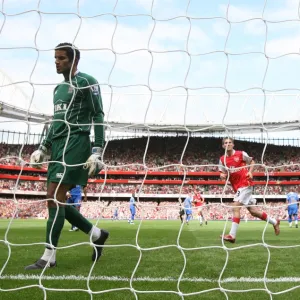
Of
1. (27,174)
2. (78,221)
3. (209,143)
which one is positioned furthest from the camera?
(209,143)

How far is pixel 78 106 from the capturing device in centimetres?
359

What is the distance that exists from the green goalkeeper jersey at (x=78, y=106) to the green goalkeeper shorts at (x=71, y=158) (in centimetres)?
7

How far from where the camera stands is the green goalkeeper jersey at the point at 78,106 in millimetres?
3535

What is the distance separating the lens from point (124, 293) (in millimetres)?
2729

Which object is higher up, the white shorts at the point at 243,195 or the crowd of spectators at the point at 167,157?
the white shorts at the point at 243,195

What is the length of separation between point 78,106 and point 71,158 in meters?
0.47

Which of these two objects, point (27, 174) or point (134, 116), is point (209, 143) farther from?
point (27, 174)

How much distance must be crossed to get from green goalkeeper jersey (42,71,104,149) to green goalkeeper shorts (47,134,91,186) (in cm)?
7

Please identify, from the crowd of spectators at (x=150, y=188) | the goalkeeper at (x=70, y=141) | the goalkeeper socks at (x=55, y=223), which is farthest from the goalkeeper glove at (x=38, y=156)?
the crowd of spectators at (x=150, y=188)

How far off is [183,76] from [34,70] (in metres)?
1.14

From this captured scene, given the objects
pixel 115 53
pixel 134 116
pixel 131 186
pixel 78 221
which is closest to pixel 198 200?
pixel 78 221

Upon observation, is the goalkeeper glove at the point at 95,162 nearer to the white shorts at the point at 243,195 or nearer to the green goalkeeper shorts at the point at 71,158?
the green goalkeeper shorts at the point at 71,158

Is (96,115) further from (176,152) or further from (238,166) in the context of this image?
(176,152)

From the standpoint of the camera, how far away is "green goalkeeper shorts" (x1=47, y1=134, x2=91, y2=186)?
136 inches
